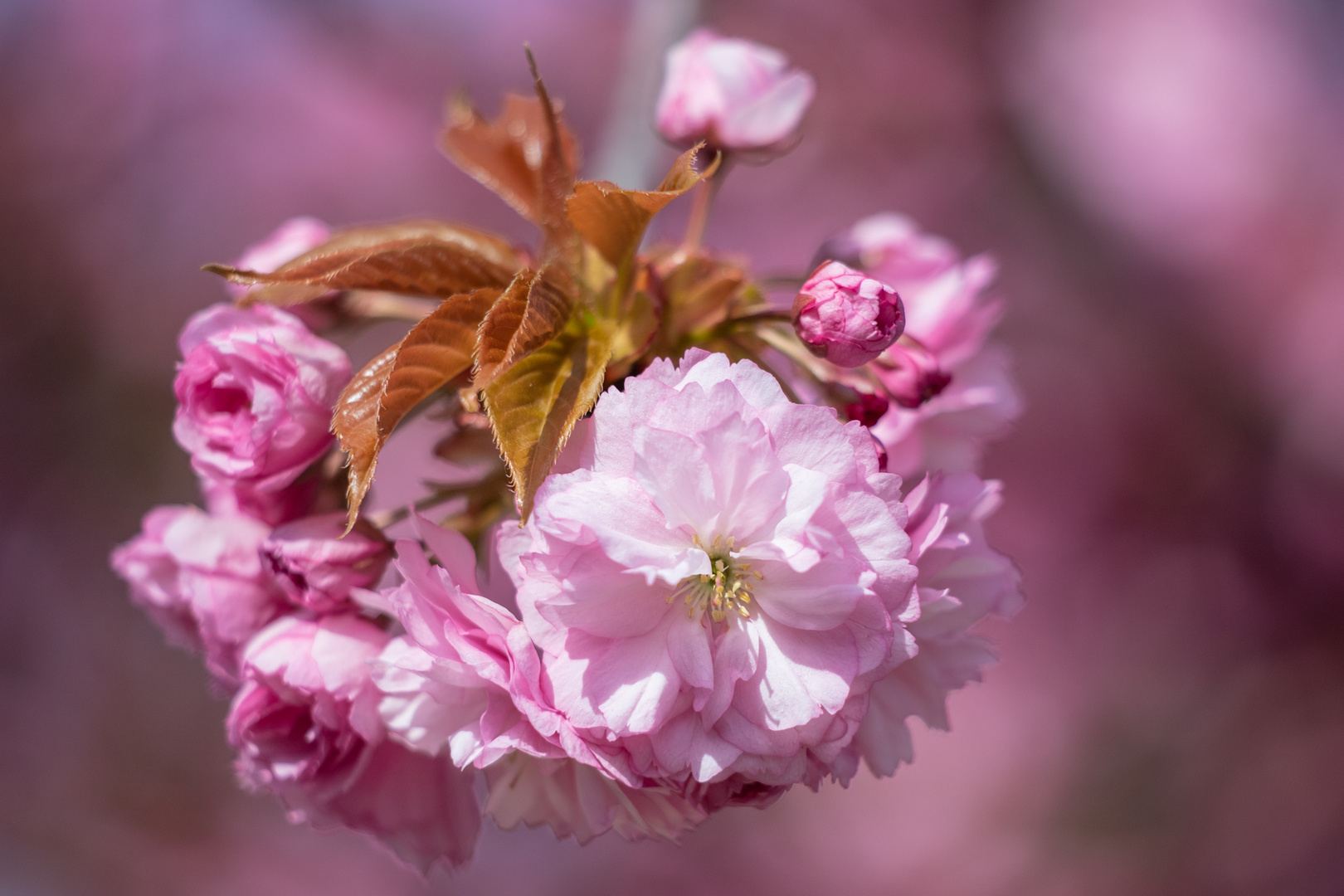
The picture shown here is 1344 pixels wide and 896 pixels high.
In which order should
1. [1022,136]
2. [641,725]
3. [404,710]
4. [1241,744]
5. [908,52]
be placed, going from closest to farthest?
[641,725]
[404,710]
[1241,744]
[1022,136]
[908,52]

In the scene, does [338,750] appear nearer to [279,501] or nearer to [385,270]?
[279,501]

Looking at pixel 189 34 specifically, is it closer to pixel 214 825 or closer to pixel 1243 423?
pixel 214 825

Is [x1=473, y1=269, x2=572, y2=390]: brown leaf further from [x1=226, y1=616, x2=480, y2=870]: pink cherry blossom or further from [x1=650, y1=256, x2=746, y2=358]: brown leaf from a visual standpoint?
[x1=226, y1=616, x2=480, y2=870]: pink cherry blossom

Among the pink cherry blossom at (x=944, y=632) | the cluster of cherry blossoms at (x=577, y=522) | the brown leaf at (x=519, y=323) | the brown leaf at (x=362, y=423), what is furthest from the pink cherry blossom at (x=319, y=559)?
the pink cherry blossom at (x=944, y=632)

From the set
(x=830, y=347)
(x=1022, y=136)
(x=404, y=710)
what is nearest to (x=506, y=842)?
(x=404, y=710)

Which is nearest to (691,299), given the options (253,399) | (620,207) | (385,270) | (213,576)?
(620,207)

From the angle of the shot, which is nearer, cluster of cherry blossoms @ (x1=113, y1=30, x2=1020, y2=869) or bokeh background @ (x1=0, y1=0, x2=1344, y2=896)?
cluster of cherry blossoms @ (x1=113, y1=30, x2=1020, y2=869)

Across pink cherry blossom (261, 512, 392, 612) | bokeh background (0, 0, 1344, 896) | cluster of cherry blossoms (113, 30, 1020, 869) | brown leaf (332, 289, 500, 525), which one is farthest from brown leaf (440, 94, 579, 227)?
bokeh background (0, 0, 1344, 896)
